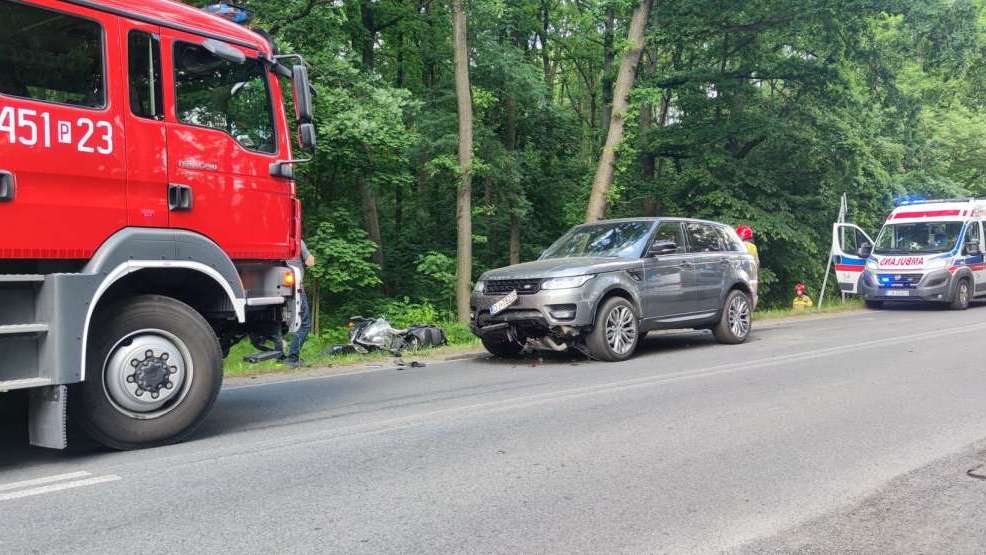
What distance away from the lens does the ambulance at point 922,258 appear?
61.3 feet

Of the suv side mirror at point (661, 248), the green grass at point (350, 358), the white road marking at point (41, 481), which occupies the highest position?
the suv side mirror at point (661, 248)

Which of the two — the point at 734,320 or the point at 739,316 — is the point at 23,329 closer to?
the point at 734,320

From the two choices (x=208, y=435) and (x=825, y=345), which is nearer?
(x=208, y=435)

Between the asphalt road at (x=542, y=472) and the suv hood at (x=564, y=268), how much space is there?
179cm

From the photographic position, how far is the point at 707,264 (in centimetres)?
1180

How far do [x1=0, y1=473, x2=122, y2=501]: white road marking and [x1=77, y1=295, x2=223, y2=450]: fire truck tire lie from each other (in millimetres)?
641

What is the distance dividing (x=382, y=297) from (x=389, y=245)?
394cm

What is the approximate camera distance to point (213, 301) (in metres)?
6.38

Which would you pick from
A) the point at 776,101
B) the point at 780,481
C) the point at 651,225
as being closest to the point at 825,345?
the point at 651,225

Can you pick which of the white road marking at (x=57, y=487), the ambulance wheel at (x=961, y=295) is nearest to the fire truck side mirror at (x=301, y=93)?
the white road marking at (x=57, y=487)

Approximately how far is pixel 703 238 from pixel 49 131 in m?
9.18

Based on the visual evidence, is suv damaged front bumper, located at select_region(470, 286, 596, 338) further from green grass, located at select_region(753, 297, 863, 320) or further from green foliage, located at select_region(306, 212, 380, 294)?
green foliage, located at select_region(306, 212, 380, 294)

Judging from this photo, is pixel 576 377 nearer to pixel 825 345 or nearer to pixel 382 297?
pixel 825 345

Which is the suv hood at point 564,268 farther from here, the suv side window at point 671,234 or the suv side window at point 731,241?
the suv side window at point 731,241
